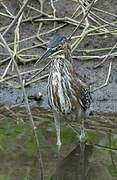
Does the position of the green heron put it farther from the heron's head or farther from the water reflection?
the water reflection

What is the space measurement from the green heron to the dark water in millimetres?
294

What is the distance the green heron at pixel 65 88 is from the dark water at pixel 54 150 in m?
0.29

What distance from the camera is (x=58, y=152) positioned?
5586 mm

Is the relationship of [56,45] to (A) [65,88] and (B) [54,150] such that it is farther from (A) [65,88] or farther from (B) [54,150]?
(B) [54,150]

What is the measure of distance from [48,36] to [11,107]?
176 cm

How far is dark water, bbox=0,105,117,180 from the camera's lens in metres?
5.05

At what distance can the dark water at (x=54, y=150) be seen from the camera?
505cm

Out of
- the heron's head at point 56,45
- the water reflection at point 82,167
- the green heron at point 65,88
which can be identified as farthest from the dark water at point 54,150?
the heron's head at point 56,45

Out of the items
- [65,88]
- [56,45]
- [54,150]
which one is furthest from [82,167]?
[56,45]

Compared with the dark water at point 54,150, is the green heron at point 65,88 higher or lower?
higher

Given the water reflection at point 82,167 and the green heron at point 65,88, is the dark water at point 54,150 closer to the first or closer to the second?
the water reflection at point 82,167

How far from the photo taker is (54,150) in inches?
221

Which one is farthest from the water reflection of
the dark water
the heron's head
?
the heron's head

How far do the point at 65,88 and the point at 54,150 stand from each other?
31.0 inches
